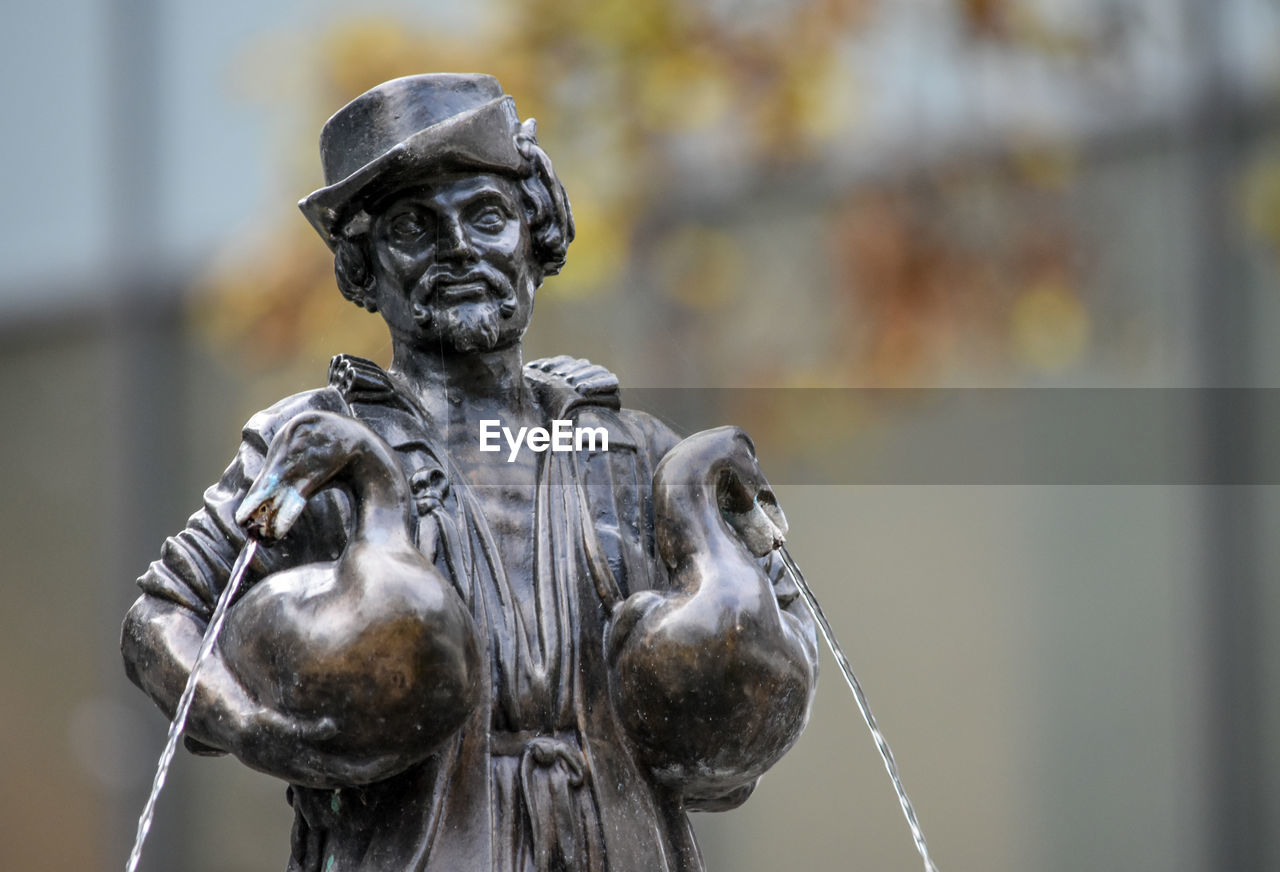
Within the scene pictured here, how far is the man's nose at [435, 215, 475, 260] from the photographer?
278 centimetres

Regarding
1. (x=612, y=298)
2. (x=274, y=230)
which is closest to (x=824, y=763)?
(x=612, y=298)

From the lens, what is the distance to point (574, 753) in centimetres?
269

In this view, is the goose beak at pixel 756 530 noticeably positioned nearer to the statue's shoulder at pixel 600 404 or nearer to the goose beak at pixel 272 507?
the statue's shoulder at pixel 600 404

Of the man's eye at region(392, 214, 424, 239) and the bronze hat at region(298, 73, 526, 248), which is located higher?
the bronze hat at region(298, 73, 526, 248)

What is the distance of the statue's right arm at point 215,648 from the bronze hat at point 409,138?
1.00 feet

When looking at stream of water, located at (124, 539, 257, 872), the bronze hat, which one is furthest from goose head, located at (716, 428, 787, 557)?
stream of water, located at (124, 539, 257, 872)

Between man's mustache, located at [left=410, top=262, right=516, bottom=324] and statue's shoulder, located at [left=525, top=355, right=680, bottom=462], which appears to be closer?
man's mustache, located at [left=410, top=262, right=516, bottom=324]

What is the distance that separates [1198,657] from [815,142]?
5.50 feet

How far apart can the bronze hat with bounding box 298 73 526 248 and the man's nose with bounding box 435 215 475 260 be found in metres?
0.08

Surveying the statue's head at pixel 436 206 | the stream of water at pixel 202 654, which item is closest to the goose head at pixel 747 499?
the statue's head at pixel 436 206

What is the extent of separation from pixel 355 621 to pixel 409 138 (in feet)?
2.22

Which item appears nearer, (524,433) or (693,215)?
(524,433)

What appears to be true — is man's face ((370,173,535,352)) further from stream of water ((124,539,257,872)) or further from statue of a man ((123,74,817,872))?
stream of water ((124,539,257,872))

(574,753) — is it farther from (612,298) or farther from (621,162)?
(621,162)
